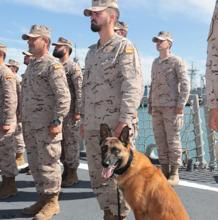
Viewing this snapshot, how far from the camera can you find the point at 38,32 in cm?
416

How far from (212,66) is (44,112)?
196 cm

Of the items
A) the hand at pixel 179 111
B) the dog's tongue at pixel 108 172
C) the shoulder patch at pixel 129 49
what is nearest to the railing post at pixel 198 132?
the hand at pixel 179 111

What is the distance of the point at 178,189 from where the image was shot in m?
5.36

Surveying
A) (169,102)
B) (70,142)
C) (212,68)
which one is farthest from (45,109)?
(169,102)

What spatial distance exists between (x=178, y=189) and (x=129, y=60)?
2.55 meters

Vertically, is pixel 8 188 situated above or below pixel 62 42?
below

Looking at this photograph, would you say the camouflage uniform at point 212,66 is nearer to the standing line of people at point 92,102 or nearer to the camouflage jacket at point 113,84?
the standing line of people at point 92,102

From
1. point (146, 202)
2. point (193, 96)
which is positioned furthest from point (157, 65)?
point (146, 202)

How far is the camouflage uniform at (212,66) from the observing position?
8.45ft

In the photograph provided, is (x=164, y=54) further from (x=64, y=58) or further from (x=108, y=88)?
(x=108, y=88)

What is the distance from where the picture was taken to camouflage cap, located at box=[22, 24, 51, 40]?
13.5ft

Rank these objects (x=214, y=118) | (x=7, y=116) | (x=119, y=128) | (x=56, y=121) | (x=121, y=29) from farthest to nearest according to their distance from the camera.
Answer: (x=121, y=29)
(x=7, y=116)
(x=56, y=121)
(x=119, y=128)
(x=214, y=118)

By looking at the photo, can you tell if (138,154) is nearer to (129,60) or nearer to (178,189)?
(129,60)

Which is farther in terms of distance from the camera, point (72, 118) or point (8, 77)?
point (72, 118)
